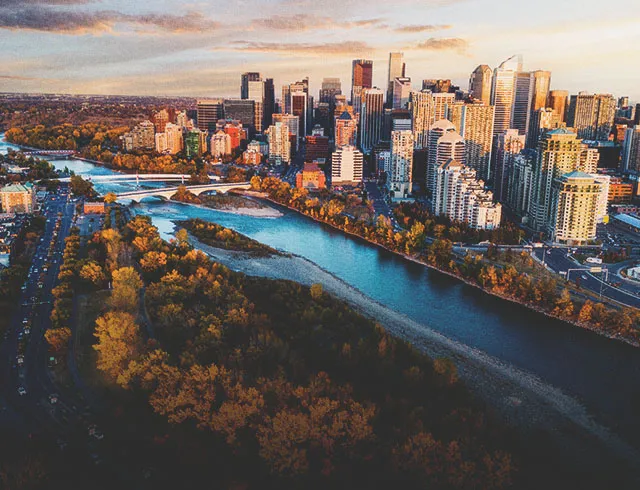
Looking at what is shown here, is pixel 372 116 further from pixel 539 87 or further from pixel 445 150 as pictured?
pixel 445 150

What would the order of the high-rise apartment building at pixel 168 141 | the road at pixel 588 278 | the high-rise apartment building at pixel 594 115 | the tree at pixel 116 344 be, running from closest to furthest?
the tree at pixel 116 344 < the road at pixel 588 278 < the high-rise apartment building at pixel 594 115 < the high-rise apartment building at pixel 168 141

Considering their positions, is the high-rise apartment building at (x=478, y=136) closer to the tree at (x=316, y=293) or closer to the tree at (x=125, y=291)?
the tree at (x=316, y=293)

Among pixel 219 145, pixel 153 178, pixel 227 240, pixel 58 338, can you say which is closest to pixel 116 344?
pixel 58 338

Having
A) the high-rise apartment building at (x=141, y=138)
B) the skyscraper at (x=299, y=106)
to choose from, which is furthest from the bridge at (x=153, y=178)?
the skyscraper at (x=299, y=106)

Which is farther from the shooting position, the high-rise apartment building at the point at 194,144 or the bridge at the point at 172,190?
the high-rise apartment building at the point at 194,144

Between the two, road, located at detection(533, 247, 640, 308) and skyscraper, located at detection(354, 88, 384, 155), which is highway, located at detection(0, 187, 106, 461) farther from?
skyscraper, located at detection(354, 88, 384, 155)

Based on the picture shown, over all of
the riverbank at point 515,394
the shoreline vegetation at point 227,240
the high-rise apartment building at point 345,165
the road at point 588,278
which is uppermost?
the high-rise apartment building at point 345,165

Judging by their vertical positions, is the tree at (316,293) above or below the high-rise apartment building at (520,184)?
below
